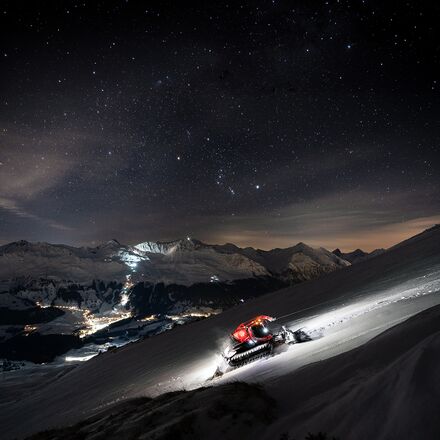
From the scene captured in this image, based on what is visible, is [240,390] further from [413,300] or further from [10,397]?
[10,397]

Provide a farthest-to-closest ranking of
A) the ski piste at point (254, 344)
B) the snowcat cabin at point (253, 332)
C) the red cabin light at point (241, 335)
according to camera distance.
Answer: the red cabin light at point (241, 335), the snowcat cabin at point (253, 332), the ski piste at point (254, 344)

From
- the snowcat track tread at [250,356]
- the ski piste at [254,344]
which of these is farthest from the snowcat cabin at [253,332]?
the snowcat track tread at [250,356]

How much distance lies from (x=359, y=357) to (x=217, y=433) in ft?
9.74

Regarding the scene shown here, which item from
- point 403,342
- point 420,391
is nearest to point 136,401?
point 403,342

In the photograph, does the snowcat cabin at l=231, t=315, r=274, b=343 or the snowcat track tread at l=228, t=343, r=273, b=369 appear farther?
the snowcat cabin at l=231, t=315, r=274, b=343

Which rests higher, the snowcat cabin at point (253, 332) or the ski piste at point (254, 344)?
the snowcat cabin at point (253, 332)

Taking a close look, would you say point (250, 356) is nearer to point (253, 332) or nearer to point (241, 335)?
point (253, 332)

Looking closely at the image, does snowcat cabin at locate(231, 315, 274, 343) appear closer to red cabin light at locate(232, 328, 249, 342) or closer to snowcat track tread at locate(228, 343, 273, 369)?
red cabin light at locate(232, 328, 249, 342)

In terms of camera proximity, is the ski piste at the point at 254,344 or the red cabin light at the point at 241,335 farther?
the red cabin light at the point at 241,335

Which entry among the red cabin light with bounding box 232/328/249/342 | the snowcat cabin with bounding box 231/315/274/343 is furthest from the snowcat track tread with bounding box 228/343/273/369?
the red cabin light with bounding box 232/328/249/342

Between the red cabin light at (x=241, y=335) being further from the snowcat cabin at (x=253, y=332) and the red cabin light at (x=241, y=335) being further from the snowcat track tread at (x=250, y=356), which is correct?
the snowcat track tread at (x=250, y=356)

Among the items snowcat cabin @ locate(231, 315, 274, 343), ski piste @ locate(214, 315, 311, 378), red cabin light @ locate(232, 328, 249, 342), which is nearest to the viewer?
ski piste @ locate(214, 315, 311, 378)

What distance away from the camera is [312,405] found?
5148mm

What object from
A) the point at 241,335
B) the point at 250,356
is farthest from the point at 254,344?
the point at 241,335
